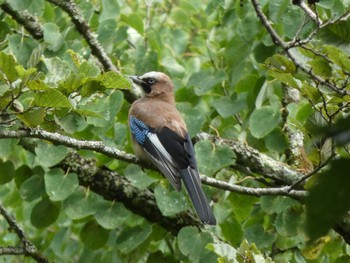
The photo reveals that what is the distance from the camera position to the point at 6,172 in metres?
4.23

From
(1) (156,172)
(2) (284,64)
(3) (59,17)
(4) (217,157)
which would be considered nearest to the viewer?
(2) (284,64)

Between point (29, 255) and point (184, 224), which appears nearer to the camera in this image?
point (29, 255)

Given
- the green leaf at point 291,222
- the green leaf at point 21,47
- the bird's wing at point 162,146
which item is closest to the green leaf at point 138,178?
the bird's wing at point 162,146

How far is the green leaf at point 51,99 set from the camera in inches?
95.6

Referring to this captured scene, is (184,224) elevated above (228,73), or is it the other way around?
(228,73)

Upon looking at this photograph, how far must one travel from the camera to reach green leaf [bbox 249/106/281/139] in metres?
3.96

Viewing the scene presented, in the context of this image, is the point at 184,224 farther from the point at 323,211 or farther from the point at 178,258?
the point at 323,211

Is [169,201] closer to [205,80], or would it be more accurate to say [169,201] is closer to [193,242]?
[193,242]

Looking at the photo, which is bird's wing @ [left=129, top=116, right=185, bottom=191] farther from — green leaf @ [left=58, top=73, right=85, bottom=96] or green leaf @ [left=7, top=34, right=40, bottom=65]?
green leaf @ [left=58, top=73, right=85, bottom=96]

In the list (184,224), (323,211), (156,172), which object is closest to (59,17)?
(156,172)

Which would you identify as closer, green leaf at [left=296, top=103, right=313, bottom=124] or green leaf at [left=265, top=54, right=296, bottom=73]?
green leaf at [left=265, top=54, right=296, bottom=73]

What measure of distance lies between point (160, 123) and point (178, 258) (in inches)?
36.2

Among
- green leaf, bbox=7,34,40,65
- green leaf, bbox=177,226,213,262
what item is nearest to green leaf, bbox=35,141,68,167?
green leaf, bbox=7,34,40,65

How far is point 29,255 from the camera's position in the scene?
4.04 metres
